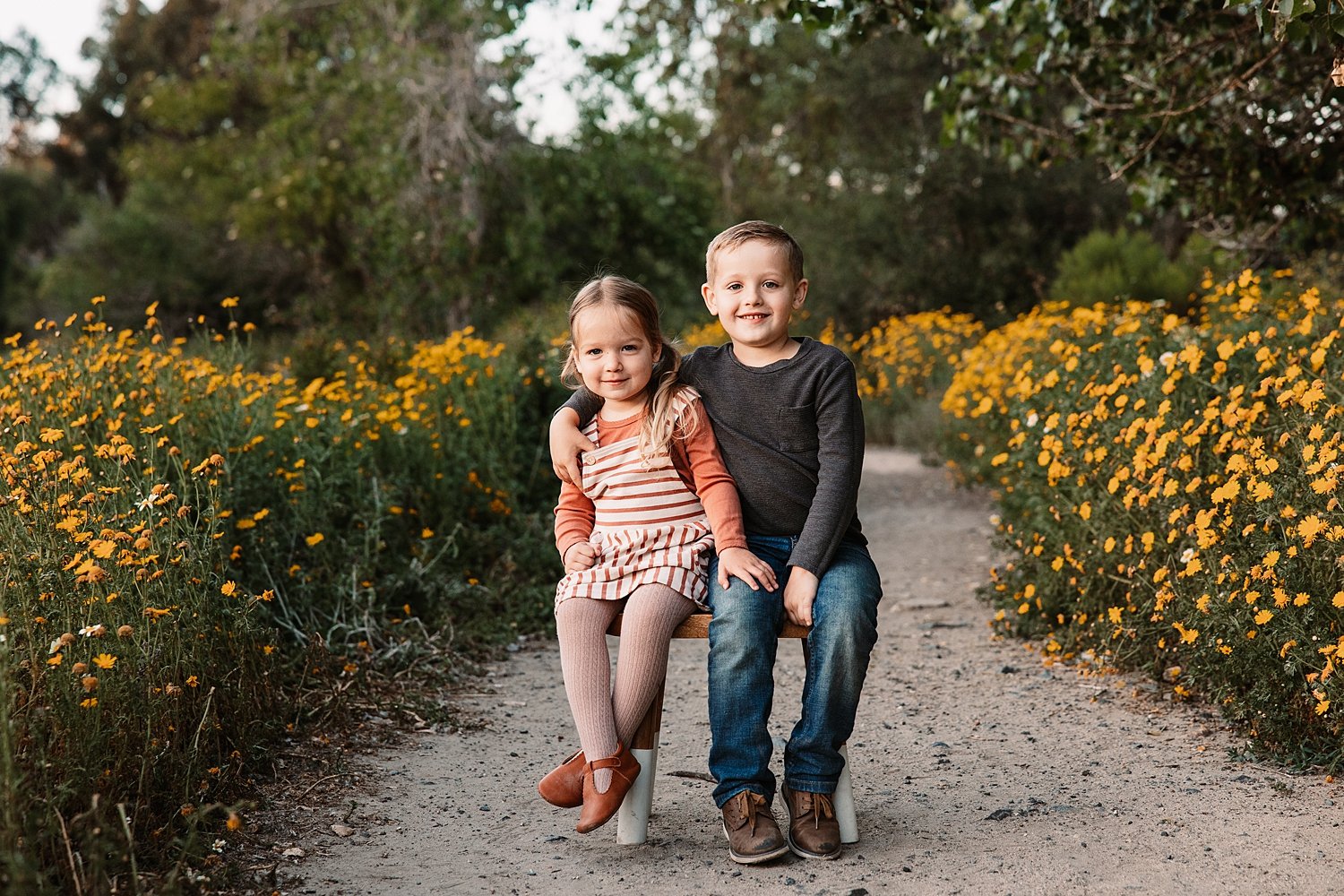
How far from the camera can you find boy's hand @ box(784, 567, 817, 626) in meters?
2.59

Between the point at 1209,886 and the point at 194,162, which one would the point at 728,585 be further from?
the point at 194,162

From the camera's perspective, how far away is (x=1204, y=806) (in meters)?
2.79

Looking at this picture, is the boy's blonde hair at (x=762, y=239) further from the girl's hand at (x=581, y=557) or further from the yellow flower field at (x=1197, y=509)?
the yellow flower field at (x=1197, y=509)

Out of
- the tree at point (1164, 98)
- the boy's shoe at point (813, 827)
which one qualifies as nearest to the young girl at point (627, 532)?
the boy's shoe at point (813, 827)

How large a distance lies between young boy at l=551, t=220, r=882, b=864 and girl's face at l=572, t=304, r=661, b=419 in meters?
0.11

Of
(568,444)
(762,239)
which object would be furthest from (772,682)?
(762,239)

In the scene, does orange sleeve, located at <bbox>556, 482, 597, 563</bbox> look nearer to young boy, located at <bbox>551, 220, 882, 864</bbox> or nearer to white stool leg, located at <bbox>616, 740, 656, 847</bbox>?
young boy, located at <bbox>551, 220, 882, 864</bbox>

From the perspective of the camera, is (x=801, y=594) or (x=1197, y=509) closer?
(x=801, y=594)

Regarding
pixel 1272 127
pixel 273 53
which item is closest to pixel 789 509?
pixel 1272 127

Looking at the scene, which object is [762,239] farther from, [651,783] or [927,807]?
[927,807]

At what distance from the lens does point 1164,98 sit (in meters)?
4.80

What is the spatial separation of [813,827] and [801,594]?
51 cm

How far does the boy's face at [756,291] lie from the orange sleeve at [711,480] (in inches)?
8.4

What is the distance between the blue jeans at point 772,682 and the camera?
255 cm
